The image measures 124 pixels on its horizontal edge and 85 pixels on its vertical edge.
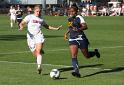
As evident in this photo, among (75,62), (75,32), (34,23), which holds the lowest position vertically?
(75,62)

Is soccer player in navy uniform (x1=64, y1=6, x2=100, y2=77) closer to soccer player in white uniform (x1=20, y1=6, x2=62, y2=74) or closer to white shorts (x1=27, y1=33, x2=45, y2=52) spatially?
soccer player in white uniform (x1=20, y1=6, x2=62, y2=74)

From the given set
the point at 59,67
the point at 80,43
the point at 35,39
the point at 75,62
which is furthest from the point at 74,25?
the point at 59,67

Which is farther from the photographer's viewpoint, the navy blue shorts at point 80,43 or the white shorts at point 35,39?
the white shorts at point 35,39

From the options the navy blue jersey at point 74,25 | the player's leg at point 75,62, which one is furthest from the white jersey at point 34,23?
the player's leg at point 75,62

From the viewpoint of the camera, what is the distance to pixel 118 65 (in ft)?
62.2

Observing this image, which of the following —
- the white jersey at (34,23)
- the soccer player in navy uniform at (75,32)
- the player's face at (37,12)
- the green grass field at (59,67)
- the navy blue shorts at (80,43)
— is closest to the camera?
the green grass field at (59,67)

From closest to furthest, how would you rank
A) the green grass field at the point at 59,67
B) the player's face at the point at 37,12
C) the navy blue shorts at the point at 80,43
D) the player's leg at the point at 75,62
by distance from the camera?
1. the green grass field at the point at 59,67
2. the player's leg at the point at 75,62
3. the navy blue shorts at the point at 80,43
4. the player's face at the point at 37,12

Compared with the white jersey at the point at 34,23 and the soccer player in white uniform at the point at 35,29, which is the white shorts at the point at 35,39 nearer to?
the soccer player in white uniform at the point at 35,29

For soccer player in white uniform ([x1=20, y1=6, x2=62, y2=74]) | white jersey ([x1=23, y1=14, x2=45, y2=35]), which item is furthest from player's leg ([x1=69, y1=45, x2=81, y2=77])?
white jersey ([x1=23, y1=14, x2=45, y2=35])

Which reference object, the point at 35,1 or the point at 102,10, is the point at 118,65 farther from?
the point at 35,1

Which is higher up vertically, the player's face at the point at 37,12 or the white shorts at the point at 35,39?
the player's face at the point at 37,12

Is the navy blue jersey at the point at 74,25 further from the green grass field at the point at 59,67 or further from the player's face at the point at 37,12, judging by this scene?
the green grass field at the point at 59,67

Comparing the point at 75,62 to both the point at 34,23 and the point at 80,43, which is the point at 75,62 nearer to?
the point at 80,43

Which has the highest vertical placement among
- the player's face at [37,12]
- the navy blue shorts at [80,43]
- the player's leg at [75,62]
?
the player's face at [37,12]
